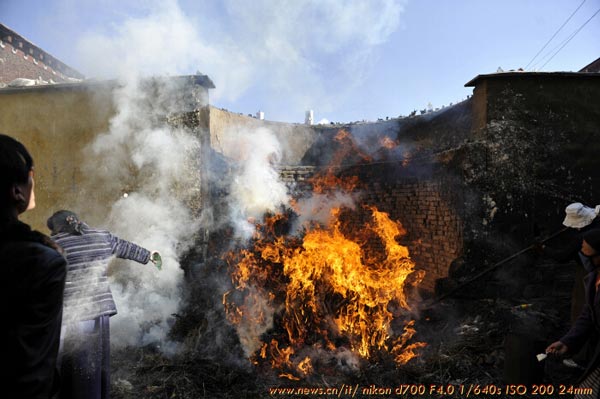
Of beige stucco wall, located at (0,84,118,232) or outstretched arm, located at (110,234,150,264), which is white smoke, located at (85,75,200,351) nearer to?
beige stucco wall, located at (0,84,118,232)

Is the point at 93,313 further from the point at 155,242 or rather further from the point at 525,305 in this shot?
the point at 525,305

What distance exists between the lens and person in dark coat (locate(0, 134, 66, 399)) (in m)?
1.43

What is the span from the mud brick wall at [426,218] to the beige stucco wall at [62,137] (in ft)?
23.7

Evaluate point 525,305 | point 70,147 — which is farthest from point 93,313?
point 525,305

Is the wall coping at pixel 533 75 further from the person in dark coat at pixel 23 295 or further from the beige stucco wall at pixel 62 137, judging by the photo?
the beige stucco wall at pixel 62 137

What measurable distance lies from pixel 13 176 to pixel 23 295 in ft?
1.86

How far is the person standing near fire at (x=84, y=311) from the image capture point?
3639 millimetres

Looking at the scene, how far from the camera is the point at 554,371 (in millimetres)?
4801

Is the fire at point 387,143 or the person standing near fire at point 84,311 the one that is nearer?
the person standing near fire at point 84,311

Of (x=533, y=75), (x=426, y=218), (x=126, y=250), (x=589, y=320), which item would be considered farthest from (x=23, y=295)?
(x=533, y=75)

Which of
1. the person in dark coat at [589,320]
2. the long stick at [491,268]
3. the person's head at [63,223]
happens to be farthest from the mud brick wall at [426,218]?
the person's head at [63,223]

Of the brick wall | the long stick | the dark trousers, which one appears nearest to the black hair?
the dark trousers

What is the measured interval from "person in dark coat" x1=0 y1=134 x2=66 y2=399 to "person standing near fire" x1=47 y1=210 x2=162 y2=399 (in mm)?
2355

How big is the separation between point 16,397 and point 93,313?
2.62 metres
